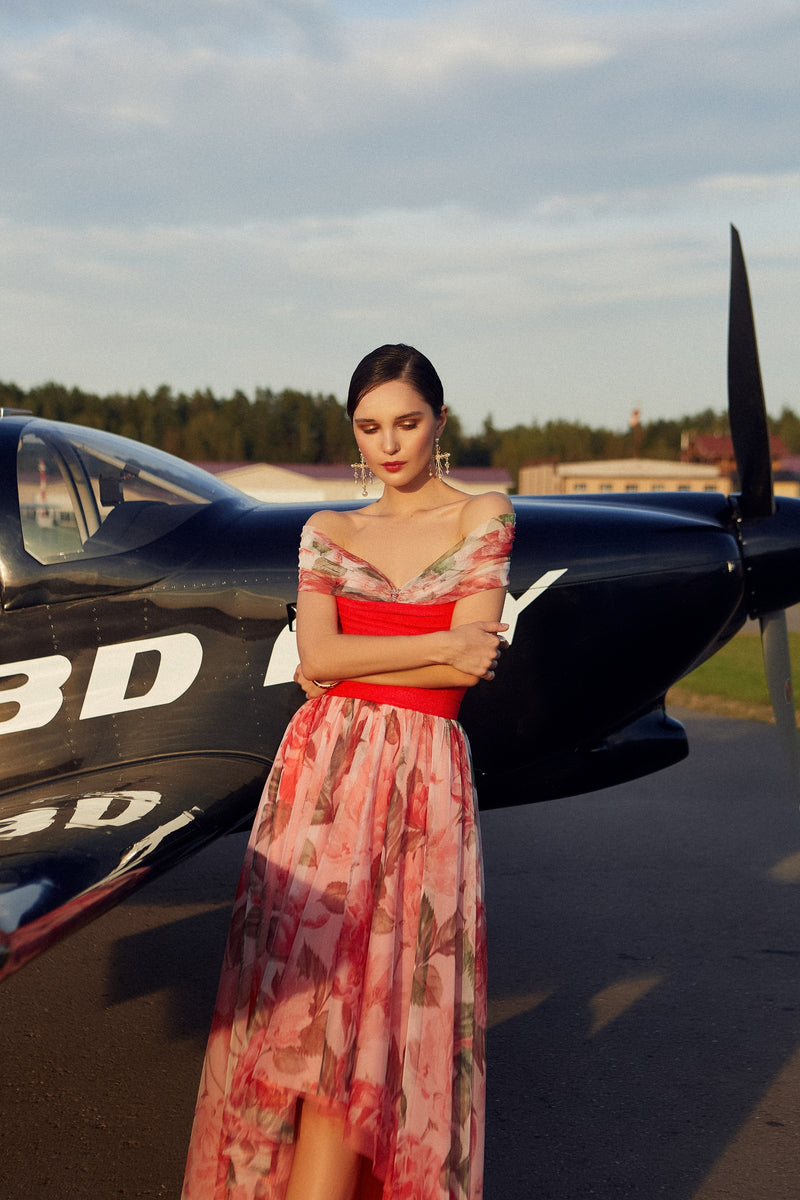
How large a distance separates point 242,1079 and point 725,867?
3.77 metres

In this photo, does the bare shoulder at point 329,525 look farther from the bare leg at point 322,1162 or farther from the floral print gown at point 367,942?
the bare leg at point 322,1162

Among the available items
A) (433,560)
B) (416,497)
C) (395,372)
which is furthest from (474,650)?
(395,372)

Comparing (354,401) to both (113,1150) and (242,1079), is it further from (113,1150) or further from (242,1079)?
(113,1150)

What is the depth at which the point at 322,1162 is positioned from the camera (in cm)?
196

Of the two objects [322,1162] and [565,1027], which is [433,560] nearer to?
[322,1162]

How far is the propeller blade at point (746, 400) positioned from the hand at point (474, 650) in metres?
2.34

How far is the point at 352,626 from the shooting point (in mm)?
2135

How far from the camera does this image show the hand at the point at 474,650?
201 cm

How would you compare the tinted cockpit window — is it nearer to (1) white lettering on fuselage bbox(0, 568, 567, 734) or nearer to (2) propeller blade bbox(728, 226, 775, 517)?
(1) white lettering on fuselage bbox(0, 568, 567, 734)

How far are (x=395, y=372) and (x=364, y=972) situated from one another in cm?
121

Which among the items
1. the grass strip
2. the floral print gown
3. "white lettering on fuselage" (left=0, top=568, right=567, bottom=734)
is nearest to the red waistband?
the floral print gown

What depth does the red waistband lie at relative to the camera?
2119 mm

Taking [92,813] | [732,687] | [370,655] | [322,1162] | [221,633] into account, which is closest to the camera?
[322,1162]

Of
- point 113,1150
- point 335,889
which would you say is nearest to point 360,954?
point 335,889
